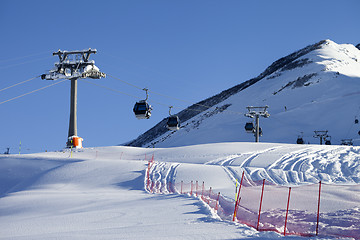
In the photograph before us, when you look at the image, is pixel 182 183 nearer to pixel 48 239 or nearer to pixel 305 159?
pixel 305 159

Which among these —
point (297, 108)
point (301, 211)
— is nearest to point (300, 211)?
point (301, 211)

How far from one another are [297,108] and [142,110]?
192ft

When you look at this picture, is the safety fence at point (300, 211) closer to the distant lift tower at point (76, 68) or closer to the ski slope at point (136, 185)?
the ski slope at point (136, 185)

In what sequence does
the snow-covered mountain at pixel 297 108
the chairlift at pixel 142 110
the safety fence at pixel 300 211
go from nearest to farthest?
the safety fence at pixel 300 211 < the chairlift at pixel 142 110 < the snow-covered mountain at pixel 297 108

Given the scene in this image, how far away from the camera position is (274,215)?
11102mm

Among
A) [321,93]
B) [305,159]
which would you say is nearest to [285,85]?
[321,93]

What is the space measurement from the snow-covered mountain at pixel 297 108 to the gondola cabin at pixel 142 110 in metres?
A: 40.3

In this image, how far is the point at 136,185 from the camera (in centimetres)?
2358

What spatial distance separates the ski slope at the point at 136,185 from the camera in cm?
1010

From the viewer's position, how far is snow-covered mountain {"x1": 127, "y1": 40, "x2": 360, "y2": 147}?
68750mm

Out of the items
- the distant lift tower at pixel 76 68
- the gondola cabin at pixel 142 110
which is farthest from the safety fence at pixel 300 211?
the distant lift tower at pixel 76 68

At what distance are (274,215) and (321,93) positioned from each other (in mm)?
81294

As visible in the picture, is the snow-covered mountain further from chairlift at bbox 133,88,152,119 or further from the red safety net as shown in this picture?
the red safety net

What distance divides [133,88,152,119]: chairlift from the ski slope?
3.39m
